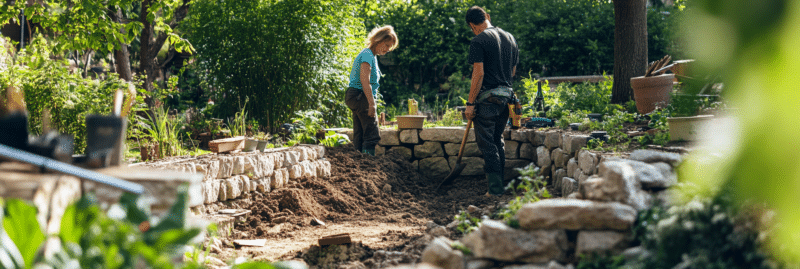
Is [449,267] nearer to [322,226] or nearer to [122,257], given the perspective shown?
[122,257]

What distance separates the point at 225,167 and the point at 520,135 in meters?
3.25

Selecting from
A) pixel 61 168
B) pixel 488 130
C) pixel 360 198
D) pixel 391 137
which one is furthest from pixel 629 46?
pixel 61 168

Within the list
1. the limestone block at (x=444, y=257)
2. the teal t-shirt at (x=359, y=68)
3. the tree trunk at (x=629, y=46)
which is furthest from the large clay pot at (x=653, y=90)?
the limestone block at (x=444, y=257)

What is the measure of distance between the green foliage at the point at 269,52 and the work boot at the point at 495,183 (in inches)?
102

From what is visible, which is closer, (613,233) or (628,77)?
(613,233)

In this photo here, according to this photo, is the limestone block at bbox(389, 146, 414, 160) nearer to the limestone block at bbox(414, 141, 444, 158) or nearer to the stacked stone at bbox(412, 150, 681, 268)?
the limestone block at bbox(414, 141, 444, 158)

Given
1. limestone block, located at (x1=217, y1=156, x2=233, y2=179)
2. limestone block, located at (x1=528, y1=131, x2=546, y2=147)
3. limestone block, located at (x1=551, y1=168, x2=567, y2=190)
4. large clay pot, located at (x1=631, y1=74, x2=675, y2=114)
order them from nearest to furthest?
limestone block, located at (x1=217, y1=156, x2=233, y2=179) < limestone block, located at (x1=551, y1=168, x2=567, y2=190) < large clay pot, located at (x1=631, y1=74, x2=675, y2=114) < limestone block, located at (x1=528, y1=131, x2=546, y2=147)

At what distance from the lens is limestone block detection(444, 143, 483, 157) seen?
595 cm

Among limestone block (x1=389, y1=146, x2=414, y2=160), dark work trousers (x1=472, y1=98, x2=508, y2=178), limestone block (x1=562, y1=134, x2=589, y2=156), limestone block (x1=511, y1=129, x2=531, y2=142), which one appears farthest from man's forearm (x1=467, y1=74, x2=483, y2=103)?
limestone block (x1=389, y1=146, x2=414, y2=160)

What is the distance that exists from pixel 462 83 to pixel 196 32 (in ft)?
17.4

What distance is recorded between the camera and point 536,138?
5504mm

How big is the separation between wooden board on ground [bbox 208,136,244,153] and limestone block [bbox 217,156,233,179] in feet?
1.51

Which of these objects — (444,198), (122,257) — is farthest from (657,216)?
(444,198)

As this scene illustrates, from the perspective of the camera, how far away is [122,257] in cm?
161
